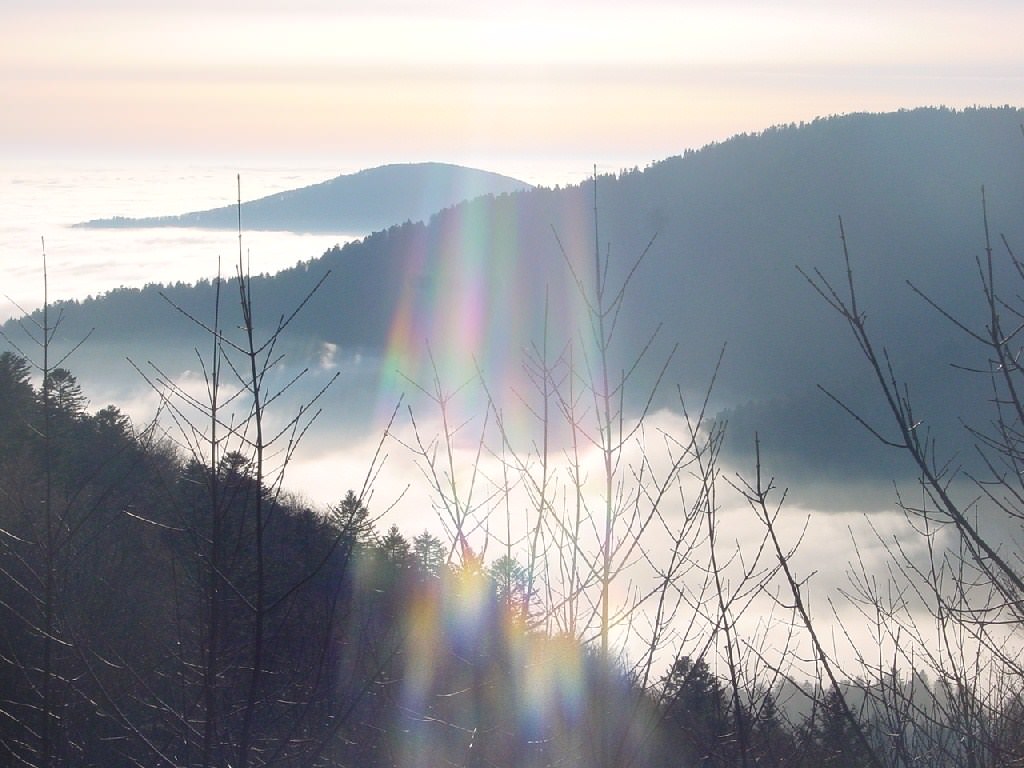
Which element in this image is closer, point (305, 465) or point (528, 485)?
point (528, 485)

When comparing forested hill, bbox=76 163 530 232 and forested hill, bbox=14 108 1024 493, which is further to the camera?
forested hill, bbox=76 163 530 232

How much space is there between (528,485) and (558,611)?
0.64m

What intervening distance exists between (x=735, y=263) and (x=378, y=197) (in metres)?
66.6

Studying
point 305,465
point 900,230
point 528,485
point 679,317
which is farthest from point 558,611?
point 900,230

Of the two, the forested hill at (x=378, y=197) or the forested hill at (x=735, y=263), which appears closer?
the forested hill at (x=735, y=263)

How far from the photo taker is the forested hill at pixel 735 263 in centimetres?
11025

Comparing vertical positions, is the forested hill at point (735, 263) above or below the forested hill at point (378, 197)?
below

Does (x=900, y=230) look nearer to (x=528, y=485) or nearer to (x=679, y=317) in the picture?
(x=679, y=317)

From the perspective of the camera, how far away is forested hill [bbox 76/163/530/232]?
15325 cm

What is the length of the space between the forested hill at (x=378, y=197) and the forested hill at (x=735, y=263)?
89.8 ft

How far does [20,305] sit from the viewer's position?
4.73 m

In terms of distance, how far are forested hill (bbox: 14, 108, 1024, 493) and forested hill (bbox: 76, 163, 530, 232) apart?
89.8 ft

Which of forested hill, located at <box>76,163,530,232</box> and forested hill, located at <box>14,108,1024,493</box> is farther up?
forested hill, located at <box>76,163,530,232</box>

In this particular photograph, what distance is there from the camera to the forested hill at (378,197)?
503 ft
